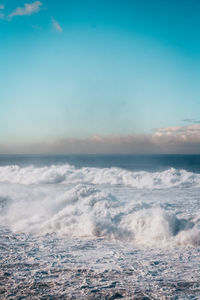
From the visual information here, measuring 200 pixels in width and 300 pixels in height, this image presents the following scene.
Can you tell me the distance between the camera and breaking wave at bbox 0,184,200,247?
7586mm

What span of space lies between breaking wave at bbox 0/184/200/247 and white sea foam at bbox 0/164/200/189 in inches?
423

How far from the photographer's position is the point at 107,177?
990 inches

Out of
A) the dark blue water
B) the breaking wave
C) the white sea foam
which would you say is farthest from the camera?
the dark blue water

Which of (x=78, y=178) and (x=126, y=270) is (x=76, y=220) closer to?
(x=126, y=270)

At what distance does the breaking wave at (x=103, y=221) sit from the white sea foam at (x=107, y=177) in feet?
35.2

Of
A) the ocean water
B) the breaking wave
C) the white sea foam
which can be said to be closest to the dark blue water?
the white sea foam

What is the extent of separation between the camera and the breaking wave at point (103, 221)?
7.59m

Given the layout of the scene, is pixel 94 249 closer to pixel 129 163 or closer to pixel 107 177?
pixel 107 177

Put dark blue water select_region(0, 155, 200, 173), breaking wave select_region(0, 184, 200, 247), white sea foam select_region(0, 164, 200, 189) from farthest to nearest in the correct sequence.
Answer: dark blue water select_region(0, 155, 200, 173) → white sea foam select_region(0, 164, 200, 189) → breaking wave select_region(0, 184, 200, 247)

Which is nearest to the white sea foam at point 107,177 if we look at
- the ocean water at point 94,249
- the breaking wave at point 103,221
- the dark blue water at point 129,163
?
the ocean water at point 94,249

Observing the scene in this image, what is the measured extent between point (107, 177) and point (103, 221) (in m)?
16.6

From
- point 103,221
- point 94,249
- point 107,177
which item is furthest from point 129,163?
point 94,249

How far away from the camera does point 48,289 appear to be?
188 inches

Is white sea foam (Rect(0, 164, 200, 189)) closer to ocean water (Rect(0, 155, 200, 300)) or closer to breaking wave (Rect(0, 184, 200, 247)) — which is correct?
ocean water (Rect(0, 155, 200, 300))
